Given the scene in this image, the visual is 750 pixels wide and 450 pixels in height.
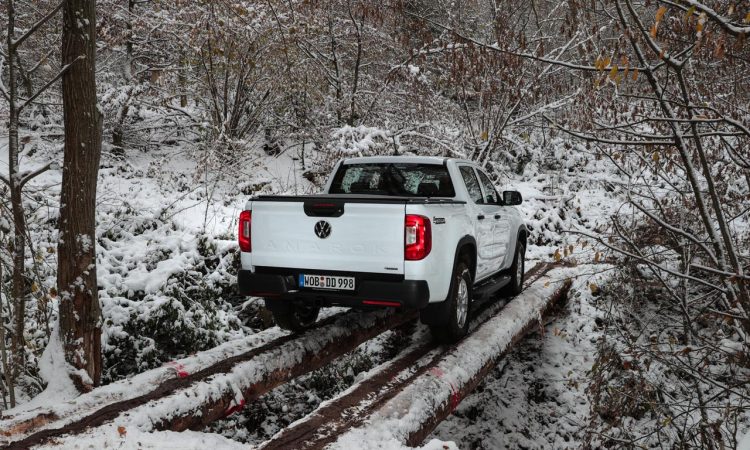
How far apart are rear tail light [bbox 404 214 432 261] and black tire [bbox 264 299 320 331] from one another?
1678 mm

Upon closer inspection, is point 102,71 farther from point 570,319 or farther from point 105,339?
point 570,319

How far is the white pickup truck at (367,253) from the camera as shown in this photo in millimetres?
4824

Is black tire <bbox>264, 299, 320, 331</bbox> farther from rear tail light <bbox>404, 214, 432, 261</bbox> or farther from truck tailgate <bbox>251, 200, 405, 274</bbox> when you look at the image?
rear tail light <bbox>404, 214, 432, 261</bbox>

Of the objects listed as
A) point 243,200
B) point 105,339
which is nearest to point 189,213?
point 243,200

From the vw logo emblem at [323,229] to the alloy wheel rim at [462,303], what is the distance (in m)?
1.54

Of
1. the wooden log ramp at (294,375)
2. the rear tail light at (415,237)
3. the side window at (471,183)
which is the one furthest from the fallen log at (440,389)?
the side window at (471,183)

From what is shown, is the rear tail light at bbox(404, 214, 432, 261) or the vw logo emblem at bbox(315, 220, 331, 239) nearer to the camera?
the rear tail light at bbox(404, 214, 432, 261)

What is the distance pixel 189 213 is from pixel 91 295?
4.79 meters

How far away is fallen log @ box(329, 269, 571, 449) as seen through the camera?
11.9 ft

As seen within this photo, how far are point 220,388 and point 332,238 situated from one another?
1603 millimetres

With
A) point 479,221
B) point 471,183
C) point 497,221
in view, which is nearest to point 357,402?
point 479,221

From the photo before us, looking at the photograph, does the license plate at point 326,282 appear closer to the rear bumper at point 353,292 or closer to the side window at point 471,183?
the rear bumper at point 353,292

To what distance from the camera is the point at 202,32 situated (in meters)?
10.8

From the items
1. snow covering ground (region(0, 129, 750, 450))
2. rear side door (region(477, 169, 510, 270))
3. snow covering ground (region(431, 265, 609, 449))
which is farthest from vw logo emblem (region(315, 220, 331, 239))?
snow covering ground (region(431, 265, 609, 449))
